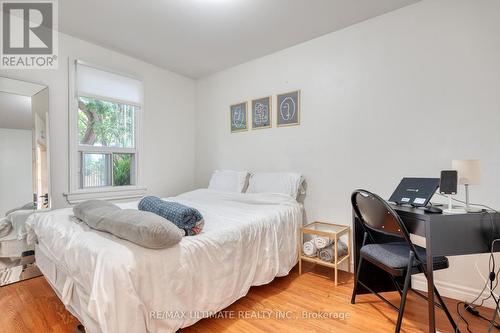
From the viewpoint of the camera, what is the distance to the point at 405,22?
2.14 meters

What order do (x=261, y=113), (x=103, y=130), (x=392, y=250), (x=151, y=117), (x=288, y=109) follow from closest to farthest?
1. (x=392, y=250)
2. (x=288, y=109)
3. (x=103, y=130)
4. (x=261, y=113)
5. (x=151, y=117)

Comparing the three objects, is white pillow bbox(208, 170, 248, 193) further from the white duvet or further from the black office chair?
the black office chair

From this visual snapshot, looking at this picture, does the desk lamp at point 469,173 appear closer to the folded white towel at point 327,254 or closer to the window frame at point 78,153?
the folded white towel at point 327,254

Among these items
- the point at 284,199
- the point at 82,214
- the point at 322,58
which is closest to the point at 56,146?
the point at 82,214

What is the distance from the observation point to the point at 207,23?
2.40 metres

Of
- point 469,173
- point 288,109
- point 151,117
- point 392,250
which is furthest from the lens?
point 151,117

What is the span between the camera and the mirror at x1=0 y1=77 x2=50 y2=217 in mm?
2277

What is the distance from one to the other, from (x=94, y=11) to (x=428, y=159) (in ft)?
10.6

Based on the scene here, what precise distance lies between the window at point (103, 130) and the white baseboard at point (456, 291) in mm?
3294

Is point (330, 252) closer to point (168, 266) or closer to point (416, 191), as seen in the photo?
point (416, 191)

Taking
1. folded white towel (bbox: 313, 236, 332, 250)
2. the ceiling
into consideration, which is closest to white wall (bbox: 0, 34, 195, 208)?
the ceiling

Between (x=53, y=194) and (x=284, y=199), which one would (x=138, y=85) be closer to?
(x=53, y=194)

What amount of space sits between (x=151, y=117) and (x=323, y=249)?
276cm

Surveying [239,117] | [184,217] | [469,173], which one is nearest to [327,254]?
[469,173]
